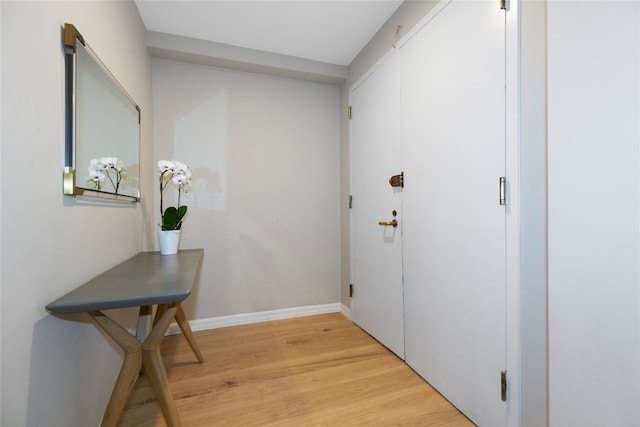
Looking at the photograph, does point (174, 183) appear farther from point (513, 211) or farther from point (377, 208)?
point (513, 211)

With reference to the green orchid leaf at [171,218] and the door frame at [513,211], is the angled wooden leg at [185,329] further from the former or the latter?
the door frame at [513,211]

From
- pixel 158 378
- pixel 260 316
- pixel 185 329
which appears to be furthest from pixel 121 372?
pixel 260 316

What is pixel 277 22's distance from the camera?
2031 mm

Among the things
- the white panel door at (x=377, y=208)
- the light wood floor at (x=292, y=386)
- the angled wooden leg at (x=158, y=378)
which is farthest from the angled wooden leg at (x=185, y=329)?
the white panel door at (x=377, y=208)

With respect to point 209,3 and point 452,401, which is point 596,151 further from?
point 209,3

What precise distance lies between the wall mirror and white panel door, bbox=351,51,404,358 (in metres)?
1.67

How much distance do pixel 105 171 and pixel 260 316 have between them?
6.02ft

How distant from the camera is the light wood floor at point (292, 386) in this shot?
139 centimetres

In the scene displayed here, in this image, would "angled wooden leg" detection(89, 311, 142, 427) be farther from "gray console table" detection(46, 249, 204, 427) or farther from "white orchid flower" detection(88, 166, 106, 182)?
"white orchid flower" detection(88, 166, 106, 182)

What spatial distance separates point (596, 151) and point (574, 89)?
0.77 ft

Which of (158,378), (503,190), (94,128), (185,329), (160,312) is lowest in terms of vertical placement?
(185,329)

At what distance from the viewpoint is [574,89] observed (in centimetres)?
95

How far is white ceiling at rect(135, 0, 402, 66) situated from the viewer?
6.10 feet

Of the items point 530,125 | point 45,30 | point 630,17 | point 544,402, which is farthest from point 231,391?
point 630,17
